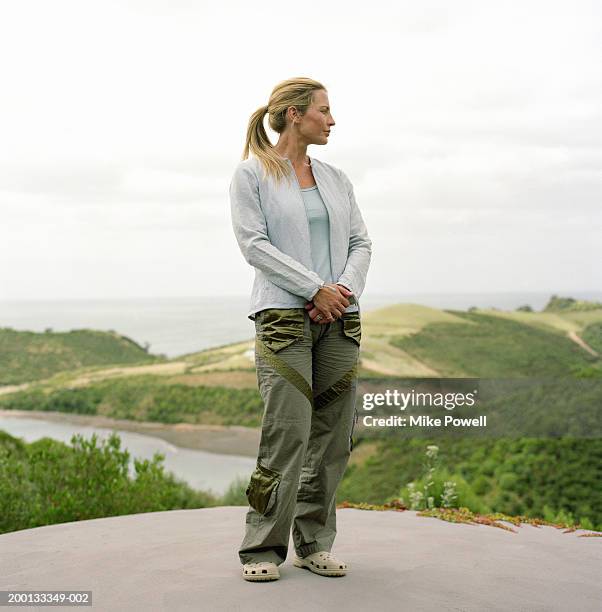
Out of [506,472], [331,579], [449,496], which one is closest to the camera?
[331,579]

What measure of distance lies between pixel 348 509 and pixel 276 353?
2.05m

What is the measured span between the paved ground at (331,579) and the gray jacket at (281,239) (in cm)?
93

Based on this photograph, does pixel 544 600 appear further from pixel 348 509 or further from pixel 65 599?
pixel 348 509

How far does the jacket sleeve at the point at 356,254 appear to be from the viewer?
2939 mm

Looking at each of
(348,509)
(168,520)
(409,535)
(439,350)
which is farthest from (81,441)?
(439,350)

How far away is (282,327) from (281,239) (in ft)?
0.99

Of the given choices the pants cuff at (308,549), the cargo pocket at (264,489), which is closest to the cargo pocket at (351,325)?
the cargo pocket at (264,489)

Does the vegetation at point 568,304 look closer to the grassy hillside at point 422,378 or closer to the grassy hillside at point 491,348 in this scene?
the grassy hillside at point 422,378

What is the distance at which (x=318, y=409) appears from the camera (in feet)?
9.67

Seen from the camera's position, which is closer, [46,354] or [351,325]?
[351,325]

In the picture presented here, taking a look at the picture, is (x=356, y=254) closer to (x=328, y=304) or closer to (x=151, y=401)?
(x=328, y=304)

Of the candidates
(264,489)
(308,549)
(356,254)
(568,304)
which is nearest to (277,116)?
(356,254)

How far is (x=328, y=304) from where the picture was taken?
2.80 metres

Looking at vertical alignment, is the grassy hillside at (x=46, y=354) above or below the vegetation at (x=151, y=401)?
above
